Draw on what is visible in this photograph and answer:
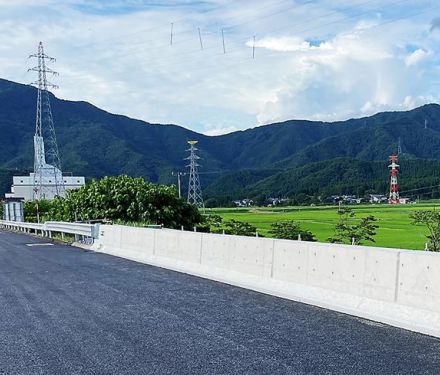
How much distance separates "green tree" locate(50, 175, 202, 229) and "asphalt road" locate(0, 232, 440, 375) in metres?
25.4

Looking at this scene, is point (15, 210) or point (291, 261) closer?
point (291, 261)

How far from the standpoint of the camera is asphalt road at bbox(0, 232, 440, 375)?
6.18 metres

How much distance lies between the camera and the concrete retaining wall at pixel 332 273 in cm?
799

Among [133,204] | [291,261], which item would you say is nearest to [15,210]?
[133,204]

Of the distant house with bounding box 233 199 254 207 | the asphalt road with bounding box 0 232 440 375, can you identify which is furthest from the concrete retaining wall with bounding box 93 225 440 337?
the distant house with bounding box 233 199 254 207

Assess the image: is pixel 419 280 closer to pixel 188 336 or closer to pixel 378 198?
pixel 188 336

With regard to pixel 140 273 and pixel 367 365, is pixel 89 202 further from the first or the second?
pixel 367 365

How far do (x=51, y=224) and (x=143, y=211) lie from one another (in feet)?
23.8

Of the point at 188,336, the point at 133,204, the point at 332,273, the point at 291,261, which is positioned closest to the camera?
the point at 188,336

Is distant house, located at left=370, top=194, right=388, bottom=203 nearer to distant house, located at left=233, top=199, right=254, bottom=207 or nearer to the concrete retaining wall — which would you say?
distant house, located at left=233, top=199, right=254, bottom=207

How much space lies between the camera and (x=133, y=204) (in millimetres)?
37469

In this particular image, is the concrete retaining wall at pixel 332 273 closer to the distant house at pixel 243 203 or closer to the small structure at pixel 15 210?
the small structure at pixel 15 210

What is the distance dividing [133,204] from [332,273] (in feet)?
93.9

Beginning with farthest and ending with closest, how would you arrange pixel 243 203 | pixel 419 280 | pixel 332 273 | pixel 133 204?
pixel 243 203, pixel 133 204, pixel 332 273, pixel 419 280
